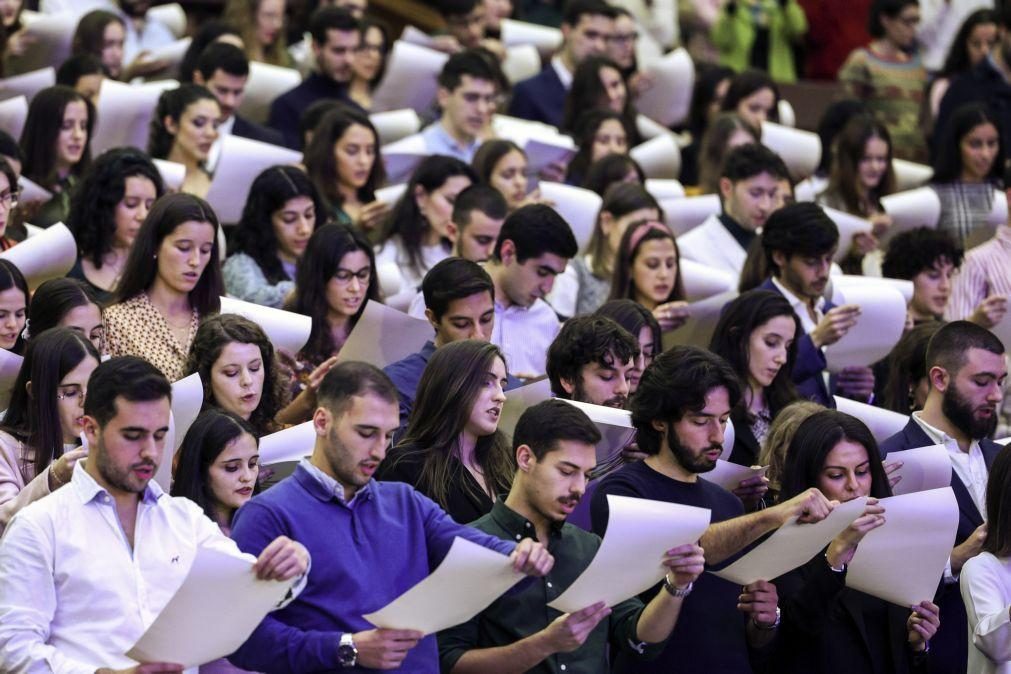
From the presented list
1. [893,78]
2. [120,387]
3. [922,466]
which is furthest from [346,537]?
[893,78]

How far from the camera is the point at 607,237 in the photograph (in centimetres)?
674

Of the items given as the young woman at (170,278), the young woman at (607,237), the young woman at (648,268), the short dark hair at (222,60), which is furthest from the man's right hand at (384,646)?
the short dark hair at (222,60)

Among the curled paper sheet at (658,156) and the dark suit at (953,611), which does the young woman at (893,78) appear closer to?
the curled paper sheet at (658,156)

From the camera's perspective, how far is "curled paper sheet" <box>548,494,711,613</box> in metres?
3.79

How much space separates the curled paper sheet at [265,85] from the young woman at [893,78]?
285 cm

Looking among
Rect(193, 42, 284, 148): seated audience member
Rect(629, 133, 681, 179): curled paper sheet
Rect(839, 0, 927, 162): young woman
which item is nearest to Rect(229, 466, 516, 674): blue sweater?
Rect(193, 42, 284, 148): seated audience member

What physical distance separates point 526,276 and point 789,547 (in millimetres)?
1677

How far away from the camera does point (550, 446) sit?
4086 mm

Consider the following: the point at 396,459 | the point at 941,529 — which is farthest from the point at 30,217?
the point at 941,529

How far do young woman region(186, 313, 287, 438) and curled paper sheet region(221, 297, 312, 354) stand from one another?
0.24 m

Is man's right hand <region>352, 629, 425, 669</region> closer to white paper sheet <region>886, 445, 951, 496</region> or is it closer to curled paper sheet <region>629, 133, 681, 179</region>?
white paper sheet <region>886, 445, 951, 496</region>

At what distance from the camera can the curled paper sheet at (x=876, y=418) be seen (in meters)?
5.28

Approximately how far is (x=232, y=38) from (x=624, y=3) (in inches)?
120

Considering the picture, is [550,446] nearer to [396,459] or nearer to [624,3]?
[396,459]
